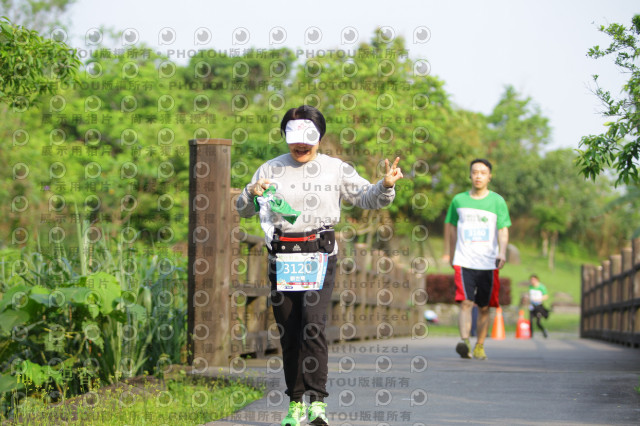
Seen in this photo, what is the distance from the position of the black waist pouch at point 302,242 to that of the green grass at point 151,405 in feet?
3.41

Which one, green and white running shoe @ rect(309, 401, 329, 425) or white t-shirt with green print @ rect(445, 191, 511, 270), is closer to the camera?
green and white running shoe @ rect(309, 401, 329, 425)

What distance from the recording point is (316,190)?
473cm

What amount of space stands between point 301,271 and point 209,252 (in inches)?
85.0

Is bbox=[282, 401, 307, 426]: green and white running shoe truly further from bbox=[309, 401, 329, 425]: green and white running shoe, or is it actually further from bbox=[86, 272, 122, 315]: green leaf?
bbox=[86, 272, 122, 315]: green leaf

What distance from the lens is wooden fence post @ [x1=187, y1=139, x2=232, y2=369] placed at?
650 cm

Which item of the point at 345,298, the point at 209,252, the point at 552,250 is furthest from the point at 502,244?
the point at 552,250

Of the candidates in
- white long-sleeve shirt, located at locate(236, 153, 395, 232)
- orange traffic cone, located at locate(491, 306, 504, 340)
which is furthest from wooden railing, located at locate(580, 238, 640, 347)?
white long-sleeve shirt, located at locate(236, 153, 395, 232)

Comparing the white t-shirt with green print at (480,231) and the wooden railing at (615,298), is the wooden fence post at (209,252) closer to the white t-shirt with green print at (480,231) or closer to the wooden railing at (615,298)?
the white t-shirt with green print at (480,231)

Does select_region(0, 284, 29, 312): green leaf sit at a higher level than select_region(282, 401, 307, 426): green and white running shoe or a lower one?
higher

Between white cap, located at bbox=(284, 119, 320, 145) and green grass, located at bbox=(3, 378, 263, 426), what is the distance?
62.5 inches

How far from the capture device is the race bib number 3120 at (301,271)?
4594 mm

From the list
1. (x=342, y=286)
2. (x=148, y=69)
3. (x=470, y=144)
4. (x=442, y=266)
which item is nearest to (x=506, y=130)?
(x=442, y=266)

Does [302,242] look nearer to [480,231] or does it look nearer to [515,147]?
[480,231]

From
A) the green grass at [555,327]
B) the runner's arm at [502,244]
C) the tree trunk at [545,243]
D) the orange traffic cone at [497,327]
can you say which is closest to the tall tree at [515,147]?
the tree trunk at [545,243]
